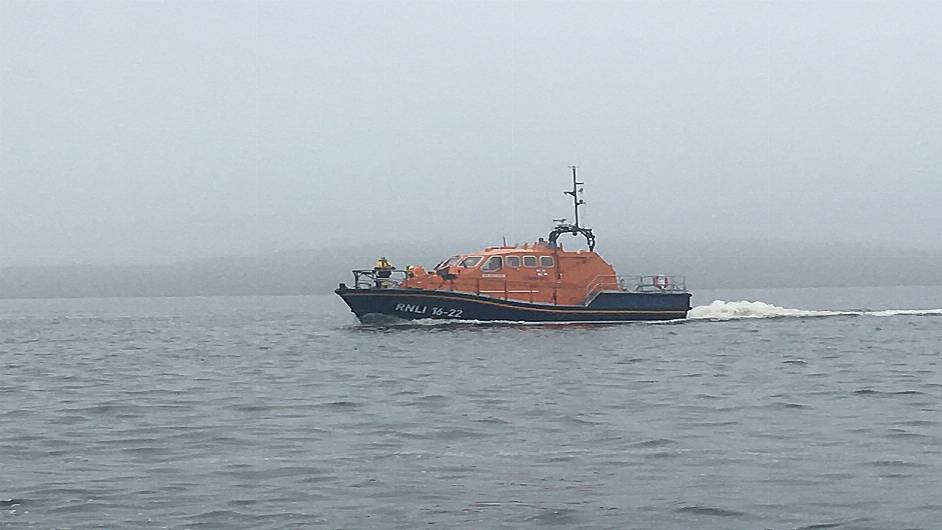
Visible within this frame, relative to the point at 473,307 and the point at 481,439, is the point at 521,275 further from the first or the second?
the point at 481,439

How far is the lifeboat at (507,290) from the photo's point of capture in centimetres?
3334

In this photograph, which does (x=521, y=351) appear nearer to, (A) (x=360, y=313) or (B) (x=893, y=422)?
(A) (x=360, y=313)

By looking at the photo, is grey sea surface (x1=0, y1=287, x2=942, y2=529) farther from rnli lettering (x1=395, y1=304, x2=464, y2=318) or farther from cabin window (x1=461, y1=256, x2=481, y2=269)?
cabin window (x1=461, y1=256, x2=481, y2=269)

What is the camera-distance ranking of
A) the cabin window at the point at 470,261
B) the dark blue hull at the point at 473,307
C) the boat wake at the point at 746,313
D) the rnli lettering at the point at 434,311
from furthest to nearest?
the boat wake at the point at 746,313, the cabin window at the point at 470,261, the rnli lettering at the point at 434,311, the dark blue hull at the point at 473,307

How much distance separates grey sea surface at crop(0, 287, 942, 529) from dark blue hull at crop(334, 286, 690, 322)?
6.03 metres

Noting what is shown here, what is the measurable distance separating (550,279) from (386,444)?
21571 millimetres

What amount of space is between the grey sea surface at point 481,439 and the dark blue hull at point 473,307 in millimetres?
6029

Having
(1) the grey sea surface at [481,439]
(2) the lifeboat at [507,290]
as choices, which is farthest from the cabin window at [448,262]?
(1) the grey sea surface at [481,439]

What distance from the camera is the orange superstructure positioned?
33.8 meters

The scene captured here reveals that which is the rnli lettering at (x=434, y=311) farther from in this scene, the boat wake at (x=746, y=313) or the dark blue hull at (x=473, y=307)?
the boat wake at (x=746, y=313)

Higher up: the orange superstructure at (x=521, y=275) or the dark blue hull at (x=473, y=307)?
the orange superstructure at (x=521, y=275)

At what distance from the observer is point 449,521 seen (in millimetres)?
9453

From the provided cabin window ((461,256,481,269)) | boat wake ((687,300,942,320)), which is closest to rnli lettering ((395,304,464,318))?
cabin window ((461,256,481,269))

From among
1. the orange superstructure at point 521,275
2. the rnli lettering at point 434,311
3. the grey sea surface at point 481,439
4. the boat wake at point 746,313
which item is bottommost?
the grey sea surface at point 481,439
